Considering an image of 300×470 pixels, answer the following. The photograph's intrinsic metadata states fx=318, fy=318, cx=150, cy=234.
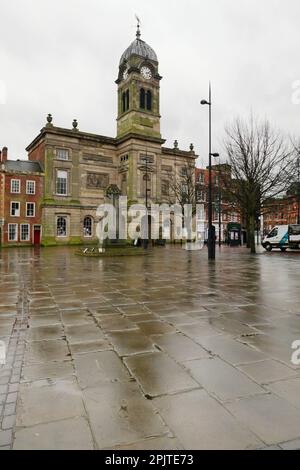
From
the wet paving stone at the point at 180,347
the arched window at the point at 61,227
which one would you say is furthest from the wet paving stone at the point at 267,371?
the arched window at the point at 61,227

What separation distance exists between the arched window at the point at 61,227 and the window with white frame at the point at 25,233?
3619 millimetres

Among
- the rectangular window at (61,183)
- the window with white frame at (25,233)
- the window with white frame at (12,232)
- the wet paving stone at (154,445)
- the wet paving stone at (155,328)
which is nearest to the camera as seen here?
the wet paving stone at (154,445)

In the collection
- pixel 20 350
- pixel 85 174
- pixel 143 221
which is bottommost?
pixel 20 350

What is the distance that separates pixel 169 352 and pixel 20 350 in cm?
187

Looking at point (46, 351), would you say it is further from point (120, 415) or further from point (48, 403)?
point (120, 415)

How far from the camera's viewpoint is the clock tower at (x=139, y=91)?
45906mm

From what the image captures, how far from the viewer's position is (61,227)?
41469 millimetres

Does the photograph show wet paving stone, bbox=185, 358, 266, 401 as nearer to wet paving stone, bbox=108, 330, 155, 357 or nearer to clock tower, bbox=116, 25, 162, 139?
wet paving stone, bbox=108, 330, 155, 357

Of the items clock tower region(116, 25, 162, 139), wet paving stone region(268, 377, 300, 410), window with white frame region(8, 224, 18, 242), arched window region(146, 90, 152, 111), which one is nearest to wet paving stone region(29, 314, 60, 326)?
wet paving stone region(268, 377, 300, 410)

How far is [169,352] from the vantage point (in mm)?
3891

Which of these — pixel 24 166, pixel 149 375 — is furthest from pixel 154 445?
pixel 24 166

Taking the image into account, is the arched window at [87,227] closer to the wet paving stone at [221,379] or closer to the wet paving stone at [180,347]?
the wet paving stone at [180,347]
